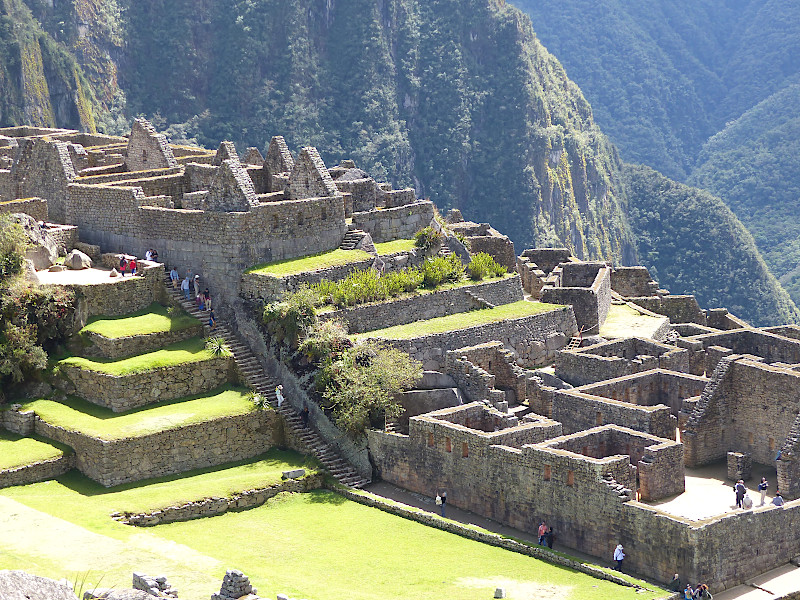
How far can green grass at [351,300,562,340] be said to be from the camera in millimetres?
41344

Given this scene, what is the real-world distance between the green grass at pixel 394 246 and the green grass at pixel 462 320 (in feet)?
10.6

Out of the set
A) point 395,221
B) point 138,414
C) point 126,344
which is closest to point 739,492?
point 138,414

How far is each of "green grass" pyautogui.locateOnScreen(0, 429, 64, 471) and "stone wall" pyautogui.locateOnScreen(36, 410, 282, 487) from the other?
433 mm

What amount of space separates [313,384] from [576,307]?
12.7m

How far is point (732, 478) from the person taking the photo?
36.5 metres

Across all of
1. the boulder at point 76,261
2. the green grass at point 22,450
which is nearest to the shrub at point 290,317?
the boulder at point 76,261

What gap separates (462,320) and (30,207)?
14.8 m

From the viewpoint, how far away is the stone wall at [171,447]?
35.6m

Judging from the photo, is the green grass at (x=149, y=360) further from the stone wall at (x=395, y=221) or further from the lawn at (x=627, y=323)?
the lawn at (x=627, y=323)

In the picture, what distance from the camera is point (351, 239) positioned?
4525 cm

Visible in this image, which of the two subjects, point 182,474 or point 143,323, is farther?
point 143,323

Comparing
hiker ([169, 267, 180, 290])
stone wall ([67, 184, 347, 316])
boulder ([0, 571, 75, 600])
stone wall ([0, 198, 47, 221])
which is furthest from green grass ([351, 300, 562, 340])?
boulder ([0, 571, 75, 600])

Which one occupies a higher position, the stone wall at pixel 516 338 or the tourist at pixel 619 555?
the stone wall at pixel 516 338

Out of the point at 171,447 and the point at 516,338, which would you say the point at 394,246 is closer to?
the point at 516,338
